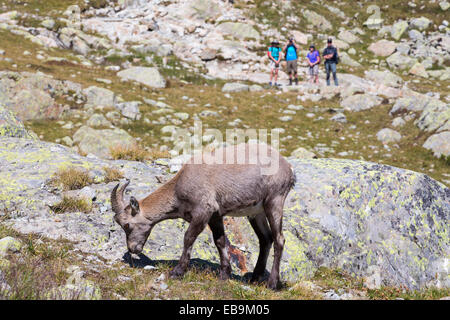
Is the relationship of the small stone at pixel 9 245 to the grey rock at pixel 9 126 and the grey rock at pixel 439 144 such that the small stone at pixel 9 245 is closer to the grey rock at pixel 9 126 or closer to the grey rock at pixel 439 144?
the grey rock at pixel 9 126

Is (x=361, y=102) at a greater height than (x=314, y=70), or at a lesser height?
greater

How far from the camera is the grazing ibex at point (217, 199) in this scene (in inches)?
308

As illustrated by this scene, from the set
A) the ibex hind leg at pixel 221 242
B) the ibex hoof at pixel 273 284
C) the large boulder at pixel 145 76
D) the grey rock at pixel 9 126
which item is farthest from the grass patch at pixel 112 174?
the large boulder at pixel 145 76

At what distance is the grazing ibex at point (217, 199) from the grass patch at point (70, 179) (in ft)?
8.86

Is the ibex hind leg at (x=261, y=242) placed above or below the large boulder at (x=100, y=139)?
above

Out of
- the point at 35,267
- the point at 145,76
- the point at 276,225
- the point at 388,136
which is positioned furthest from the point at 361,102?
the point at 35,267

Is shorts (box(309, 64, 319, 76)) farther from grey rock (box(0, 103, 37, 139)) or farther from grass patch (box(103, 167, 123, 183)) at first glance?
grass patch (box(103, 167, 123, 183))

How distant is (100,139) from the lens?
63.6ft

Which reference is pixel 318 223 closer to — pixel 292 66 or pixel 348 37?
pixel 292 66

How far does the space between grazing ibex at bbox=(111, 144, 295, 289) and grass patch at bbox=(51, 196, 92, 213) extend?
1.62m

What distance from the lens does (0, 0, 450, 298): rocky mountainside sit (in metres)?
9.83

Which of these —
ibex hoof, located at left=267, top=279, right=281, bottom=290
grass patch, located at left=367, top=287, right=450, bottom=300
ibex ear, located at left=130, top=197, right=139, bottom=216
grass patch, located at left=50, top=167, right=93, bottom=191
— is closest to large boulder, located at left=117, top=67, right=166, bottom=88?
grass patch, located at left=50, top=167, right=93, bottom=191

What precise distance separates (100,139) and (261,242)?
13.1 metres
